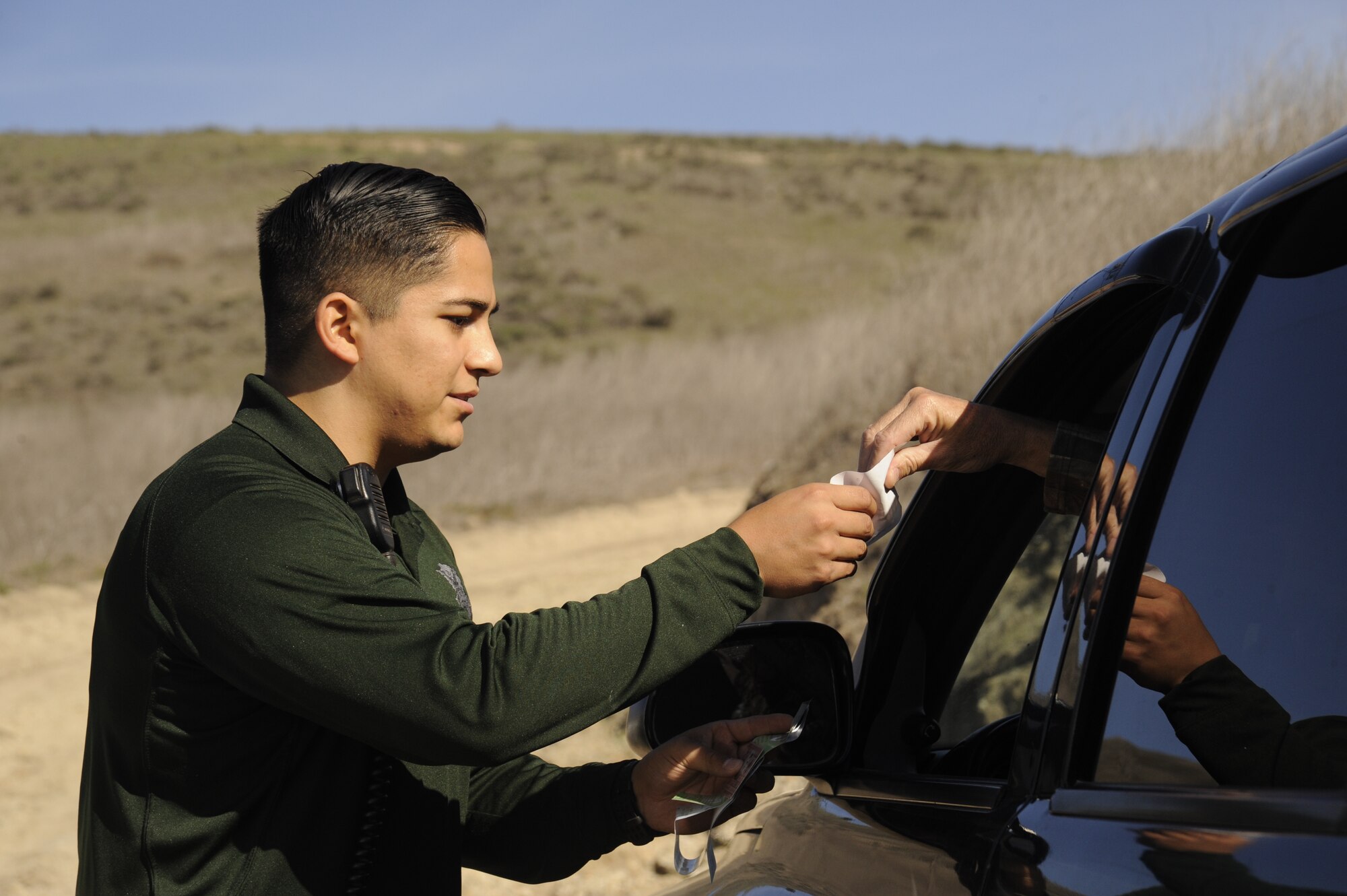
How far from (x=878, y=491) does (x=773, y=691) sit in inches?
19.0

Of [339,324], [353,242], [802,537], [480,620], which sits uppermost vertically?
[353,242]

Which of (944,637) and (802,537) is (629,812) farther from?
(802,537)

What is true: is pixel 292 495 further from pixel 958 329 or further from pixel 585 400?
pixel 585 400

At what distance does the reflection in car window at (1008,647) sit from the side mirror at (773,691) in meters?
0.27

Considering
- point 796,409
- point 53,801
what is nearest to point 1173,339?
point 53,801

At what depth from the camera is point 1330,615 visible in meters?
1.19

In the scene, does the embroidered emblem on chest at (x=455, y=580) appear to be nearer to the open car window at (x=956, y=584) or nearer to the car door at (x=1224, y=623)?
the open car window at (x=956, y=584)

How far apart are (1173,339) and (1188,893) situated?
633mm

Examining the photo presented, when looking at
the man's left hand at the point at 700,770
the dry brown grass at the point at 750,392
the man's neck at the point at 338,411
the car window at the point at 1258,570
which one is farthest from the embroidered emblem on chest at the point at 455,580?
the dry brown grass at the point at 750,392

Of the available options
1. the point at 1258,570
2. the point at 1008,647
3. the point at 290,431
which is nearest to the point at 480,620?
the point at 1008,647

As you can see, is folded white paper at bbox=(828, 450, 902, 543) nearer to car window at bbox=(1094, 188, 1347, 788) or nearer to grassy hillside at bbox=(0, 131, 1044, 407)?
car window at bbox=(1094, 188, 1347, 788)

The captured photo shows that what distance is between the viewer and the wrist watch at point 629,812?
2.29 m

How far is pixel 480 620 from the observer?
32.8 ft

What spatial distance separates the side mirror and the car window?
0.72 m
